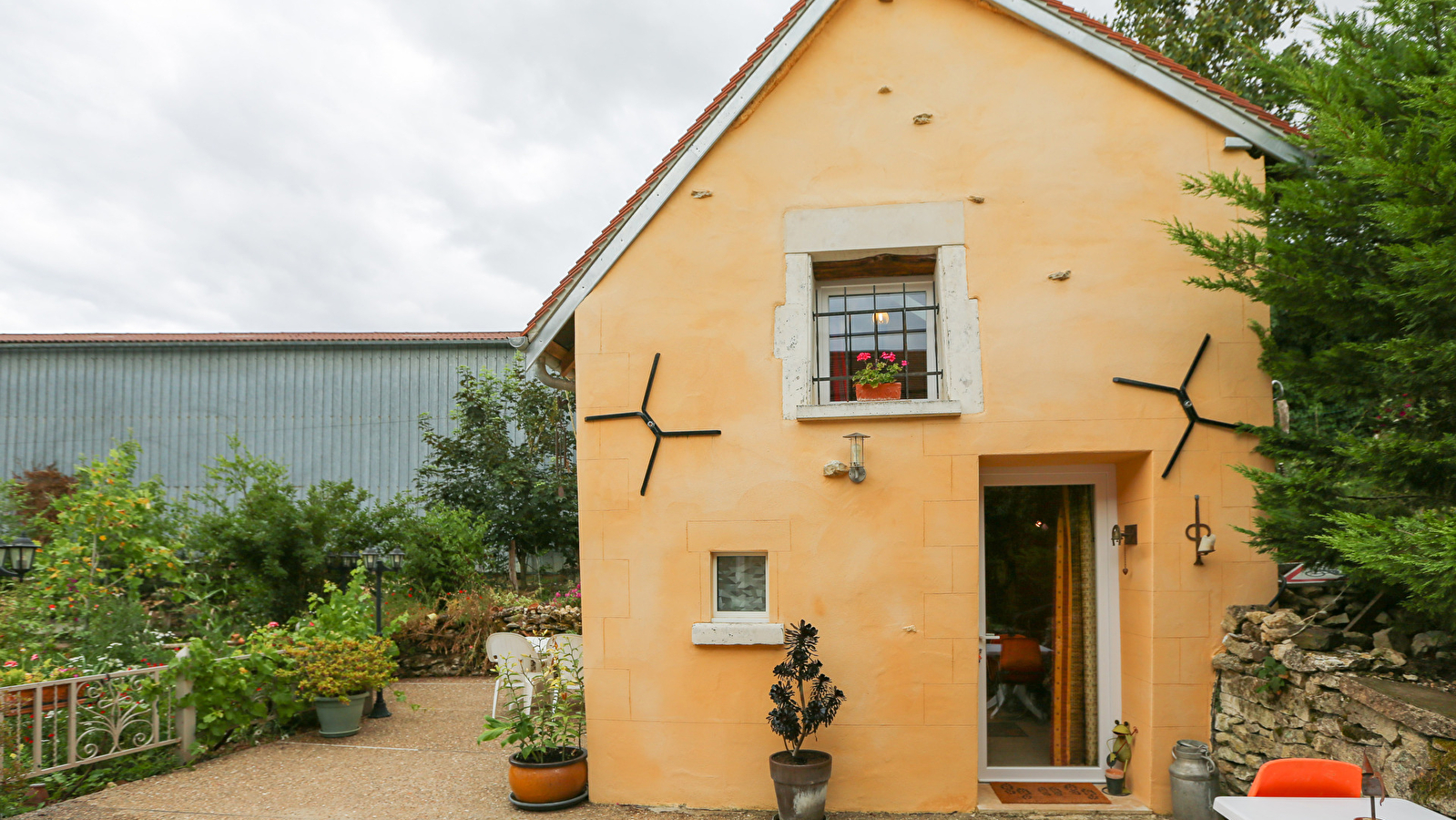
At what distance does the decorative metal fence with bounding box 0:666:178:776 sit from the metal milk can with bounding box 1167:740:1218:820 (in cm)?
795

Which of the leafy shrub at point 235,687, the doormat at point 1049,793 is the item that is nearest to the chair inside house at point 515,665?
the leafy shrub at point 235,687

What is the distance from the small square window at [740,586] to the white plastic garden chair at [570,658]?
4.90 feet

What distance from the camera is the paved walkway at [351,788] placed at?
589 centimetres

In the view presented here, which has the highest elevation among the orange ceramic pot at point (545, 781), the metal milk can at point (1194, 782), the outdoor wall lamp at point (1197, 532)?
the outdoor wall lamp at point (1197, 532)

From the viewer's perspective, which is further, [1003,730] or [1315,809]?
[1003,730]

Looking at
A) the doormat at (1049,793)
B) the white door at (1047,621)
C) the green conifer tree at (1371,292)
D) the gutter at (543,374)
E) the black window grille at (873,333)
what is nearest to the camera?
the green conifer tree at (1371,292)

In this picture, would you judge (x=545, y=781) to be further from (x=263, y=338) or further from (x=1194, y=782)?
(x=263, y=338)

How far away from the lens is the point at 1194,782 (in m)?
5.26

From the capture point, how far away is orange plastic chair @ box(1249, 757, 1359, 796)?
3477mm

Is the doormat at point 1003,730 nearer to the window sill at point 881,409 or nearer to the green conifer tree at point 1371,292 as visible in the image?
the green conifer tree at point 1371,292

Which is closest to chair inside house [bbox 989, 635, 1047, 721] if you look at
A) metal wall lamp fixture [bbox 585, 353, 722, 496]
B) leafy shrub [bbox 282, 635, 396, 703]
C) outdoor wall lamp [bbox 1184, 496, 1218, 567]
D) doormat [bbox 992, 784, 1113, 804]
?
doormat [bbox 992, 784, 1113, 804]

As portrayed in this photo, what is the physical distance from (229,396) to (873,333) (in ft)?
49.7

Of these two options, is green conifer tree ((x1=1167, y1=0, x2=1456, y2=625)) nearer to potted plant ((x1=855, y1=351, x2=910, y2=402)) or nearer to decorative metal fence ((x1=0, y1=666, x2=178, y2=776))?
potted plant ((x1=855, y1=351, x2=910, y2=402))

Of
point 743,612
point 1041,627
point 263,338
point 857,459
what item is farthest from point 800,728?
point 263,338
